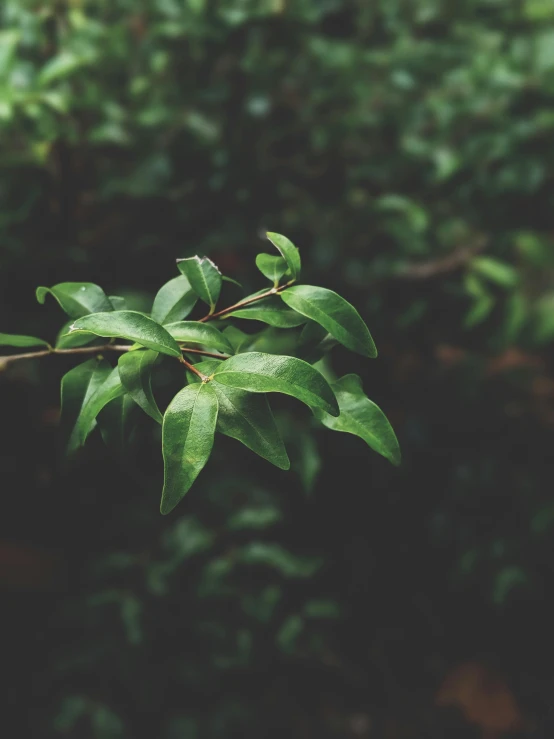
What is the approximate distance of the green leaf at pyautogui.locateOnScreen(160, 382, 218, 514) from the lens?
60cm

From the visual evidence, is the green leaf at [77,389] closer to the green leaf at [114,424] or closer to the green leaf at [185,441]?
the green leaf at [114,424]

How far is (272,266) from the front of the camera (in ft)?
2.55

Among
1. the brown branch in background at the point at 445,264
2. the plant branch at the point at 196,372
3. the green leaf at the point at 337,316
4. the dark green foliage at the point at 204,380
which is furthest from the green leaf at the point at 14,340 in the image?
the brown branch in background at the point at 445,264

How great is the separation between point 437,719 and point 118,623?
104cm

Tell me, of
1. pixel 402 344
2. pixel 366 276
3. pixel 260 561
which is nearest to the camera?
pixel 260 561

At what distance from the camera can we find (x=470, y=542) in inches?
76.5

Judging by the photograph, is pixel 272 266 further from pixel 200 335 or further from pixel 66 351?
pixel 66 351

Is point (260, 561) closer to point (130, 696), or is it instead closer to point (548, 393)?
point (130, 696)

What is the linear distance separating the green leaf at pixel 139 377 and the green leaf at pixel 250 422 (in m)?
0.07

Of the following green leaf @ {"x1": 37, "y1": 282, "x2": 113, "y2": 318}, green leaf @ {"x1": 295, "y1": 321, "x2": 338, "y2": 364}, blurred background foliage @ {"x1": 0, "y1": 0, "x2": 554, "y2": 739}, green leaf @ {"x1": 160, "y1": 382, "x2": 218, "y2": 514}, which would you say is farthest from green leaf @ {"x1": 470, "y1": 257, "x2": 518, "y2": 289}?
green leaf @ {"x1": 160, "y1": 382, "x2": 218, "y2": 514}

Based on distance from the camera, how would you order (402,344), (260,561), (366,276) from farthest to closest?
(402,344), (366,276), (260,561)

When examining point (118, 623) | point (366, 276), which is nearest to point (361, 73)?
point (366, 276)

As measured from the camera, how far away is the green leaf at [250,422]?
640 millimetres

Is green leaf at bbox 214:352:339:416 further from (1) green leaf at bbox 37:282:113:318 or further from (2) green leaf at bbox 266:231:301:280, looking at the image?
(1) green leaf at bbox 37:282:113:318
